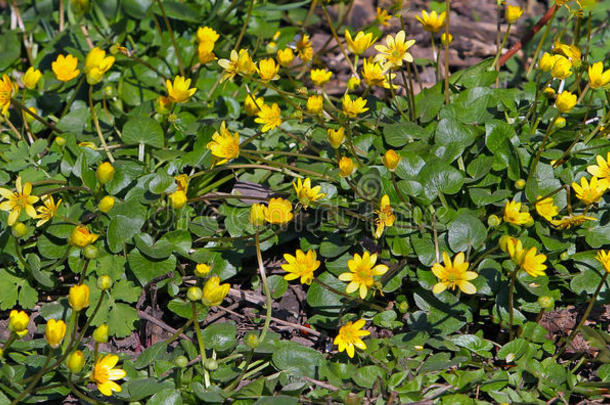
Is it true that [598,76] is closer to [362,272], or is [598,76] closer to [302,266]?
[362,272]

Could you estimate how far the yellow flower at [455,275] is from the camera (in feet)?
7.25

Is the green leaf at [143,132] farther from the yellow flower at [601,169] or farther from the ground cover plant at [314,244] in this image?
the yellow flower at [601,169]

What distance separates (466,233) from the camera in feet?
8.26

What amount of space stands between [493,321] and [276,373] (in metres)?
0.85

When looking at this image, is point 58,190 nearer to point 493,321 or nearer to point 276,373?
point 276,373

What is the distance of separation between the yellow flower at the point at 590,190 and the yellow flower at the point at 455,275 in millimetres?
564

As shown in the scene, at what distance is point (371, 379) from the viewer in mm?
2275

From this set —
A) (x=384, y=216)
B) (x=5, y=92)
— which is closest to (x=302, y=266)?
(x=384, y=216)

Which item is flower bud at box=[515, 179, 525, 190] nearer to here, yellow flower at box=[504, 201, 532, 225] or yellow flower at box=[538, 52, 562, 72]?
yellow flower at box=[504, 201, 532, 225]

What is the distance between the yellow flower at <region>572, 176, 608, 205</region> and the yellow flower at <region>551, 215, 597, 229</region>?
64 mm

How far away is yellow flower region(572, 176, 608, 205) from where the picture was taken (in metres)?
2.43

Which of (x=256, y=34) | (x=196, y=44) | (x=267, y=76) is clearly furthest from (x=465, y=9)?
(x=267, y=76)

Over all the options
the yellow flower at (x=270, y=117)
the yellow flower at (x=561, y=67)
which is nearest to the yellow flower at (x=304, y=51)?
the yellow flower at (x=270, y=117)

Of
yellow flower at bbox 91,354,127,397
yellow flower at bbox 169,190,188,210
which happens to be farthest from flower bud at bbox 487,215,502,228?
yellow flower at bbox 91,354,127,397
